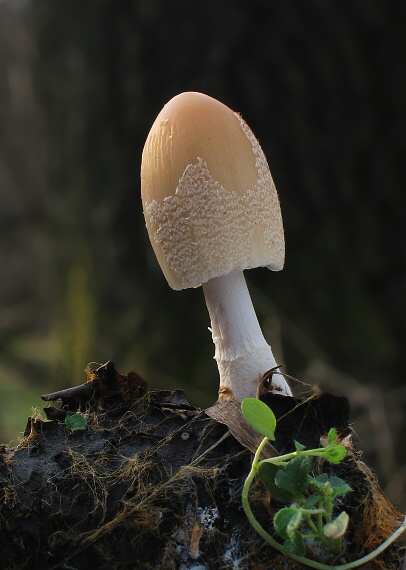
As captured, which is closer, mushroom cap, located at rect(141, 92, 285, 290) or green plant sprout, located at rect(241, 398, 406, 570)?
green plant sprout, located at rect(241, 398, 406, 570)

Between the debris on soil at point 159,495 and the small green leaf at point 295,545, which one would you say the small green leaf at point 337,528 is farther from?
the debris on soil at point 159,495

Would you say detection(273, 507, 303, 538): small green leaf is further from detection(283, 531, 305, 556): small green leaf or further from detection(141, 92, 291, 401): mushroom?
detection(141, 92, 291, 401): mushroom

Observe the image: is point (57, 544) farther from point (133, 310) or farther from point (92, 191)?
point (92, 191)

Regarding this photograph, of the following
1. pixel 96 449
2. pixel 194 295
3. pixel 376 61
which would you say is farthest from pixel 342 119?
pixel 96 449

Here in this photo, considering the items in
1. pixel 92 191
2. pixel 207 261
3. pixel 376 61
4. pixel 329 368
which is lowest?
pixel 329 368

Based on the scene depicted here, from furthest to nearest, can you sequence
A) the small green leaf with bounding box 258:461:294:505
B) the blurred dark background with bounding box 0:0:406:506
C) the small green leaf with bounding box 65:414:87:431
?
the blurred dark background with bounding box 0:0:406:506 → the small green leaf with bounding box 65:414:87:431 → the small green leaf with bounding box 258:461:294:505

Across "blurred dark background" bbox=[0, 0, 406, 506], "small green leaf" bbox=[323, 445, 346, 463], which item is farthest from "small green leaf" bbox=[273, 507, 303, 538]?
"blurred dark background" bbox=[0, 0, 406, 506]
